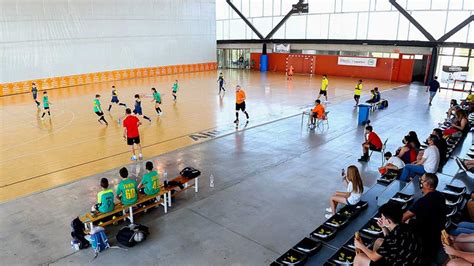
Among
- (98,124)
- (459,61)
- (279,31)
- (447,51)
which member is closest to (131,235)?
(98,124)

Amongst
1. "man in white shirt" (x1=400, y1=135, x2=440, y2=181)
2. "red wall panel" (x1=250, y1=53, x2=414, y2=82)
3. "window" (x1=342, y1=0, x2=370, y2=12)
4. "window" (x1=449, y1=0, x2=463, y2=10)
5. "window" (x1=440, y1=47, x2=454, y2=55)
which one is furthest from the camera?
"window" (x1=342, y1=0, x2=370, y2=12)

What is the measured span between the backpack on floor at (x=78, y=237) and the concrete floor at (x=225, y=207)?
0.14 metres

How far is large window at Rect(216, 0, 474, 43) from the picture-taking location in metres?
29.5

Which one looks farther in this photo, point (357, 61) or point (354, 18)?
point (357, 61)

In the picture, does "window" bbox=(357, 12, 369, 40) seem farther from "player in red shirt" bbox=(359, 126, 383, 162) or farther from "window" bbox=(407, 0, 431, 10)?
"player in red shirt" bbox=(359, 126, 383, 162)

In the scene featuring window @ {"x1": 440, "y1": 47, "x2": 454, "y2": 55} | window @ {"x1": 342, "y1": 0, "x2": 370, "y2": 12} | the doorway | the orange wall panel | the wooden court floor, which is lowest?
the wooden court floor

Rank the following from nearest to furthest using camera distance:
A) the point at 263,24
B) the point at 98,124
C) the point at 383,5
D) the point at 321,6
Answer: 1. the point at 98,124
2. the point at 383,5
3. the point at 321,6
4. the point at 263,24

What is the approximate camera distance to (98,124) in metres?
17.1

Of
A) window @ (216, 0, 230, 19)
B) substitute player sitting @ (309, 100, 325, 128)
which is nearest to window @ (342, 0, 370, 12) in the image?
window @ (216, 0, 230, 19)

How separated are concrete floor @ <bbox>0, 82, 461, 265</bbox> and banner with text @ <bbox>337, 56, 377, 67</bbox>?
22.4 m

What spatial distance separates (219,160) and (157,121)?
22.4 feet

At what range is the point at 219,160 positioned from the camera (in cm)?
1164

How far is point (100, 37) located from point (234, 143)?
80.1ft

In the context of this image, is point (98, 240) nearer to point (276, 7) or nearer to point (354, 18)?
point (354, 18)
